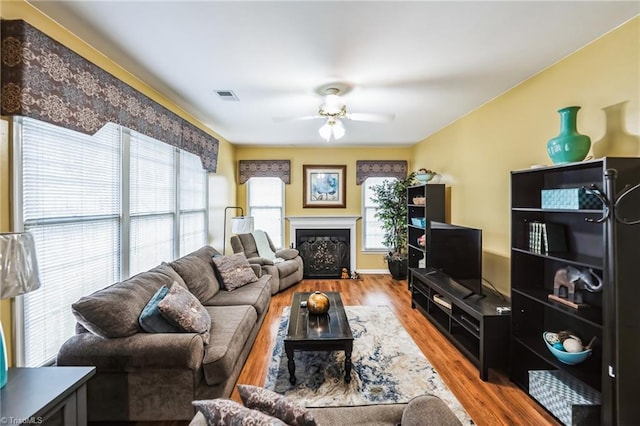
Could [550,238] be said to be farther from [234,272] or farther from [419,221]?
[234,272]

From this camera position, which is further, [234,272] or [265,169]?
[265,169]

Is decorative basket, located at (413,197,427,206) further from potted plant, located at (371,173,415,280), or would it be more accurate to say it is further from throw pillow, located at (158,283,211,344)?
throw pillow, located at (158,283,211,344)

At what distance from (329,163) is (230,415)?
221 inches

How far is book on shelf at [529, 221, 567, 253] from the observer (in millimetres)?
2326

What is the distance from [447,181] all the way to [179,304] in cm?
408

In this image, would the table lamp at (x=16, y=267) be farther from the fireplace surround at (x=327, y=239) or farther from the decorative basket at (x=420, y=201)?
the fireplace surround at (x=327, y=239)

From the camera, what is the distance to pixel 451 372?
274 centimetres

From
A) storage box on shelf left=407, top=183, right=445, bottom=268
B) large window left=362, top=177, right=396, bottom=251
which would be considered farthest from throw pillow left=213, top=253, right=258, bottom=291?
large window left=362, top=177, right=396, bottom=251

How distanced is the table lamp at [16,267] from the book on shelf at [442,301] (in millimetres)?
3432

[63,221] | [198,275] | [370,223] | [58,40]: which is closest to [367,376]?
[198,275]

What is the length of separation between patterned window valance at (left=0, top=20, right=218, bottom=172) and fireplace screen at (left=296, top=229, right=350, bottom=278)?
386 cm

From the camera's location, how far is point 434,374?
8.84ft

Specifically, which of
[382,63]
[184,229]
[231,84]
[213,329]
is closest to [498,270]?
[382,63]

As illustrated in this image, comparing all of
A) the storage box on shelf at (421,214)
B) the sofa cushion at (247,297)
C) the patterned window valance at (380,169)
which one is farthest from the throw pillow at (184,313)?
the patterned window valance at (380,169)
